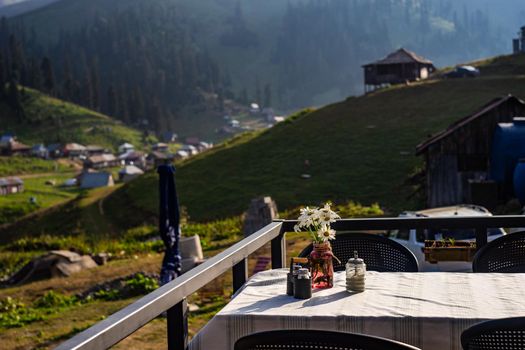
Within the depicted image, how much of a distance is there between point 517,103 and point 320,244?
25.3m

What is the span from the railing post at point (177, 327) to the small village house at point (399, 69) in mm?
77994

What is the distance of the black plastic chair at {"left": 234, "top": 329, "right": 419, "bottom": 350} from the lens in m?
2.39

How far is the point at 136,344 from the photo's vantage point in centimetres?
980

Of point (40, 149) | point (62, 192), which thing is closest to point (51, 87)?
point (40, 149)

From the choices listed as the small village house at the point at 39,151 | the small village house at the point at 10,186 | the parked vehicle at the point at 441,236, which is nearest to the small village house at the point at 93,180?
the small village house at the point at 10,186

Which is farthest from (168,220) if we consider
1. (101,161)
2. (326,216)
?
(101,161)

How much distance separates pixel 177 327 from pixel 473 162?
26.5 m

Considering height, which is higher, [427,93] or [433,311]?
[427,93]

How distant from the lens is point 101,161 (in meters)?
124

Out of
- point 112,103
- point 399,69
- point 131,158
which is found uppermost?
point 112,103

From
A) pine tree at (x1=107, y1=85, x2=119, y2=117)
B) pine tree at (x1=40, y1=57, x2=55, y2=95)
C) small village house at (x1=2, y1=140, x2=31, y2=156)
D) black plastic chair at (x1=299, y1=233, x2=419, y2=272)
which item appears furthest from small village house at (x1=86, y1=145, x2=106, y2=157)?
black plastic chair at (x1=299, y1=233, x2=419, y2=272)

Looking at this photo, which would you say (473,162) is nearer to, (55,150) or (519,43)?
(519,43)

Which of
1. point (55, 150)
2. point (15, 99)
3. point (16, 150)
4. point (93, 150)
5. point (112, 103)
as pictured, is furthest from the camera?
point (112, 103)

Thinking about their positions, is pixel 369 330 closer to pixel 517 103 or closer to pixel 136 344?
pixel 136 344
